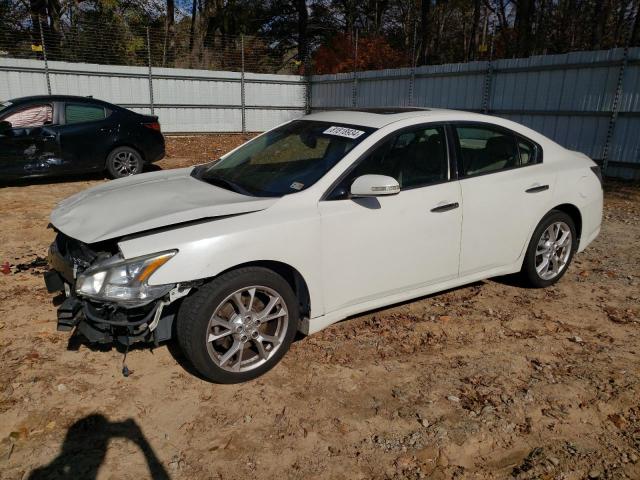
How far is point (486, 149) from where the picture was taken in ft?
14.0

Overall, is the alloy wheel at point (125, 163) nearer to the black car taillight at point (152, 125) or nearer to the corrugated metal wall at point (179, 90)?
the black car taillight at point (152, 125)

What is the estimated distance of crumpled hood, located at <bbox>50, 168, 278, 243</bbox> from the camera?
10.0 ft

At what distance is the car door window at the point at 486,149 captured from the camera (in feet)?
13.3

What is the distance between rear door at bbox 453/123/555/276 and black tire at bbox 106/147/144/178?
23.2 ft

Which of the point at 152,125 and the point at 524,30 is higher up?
the point at 524,30

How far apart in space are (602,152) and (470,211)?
8.46 metres

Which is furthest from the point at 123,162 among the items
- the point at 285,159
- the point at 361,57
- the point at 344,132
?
the point at 361,57

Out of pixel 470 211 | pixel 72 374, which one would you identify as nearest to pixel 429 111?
pixel 470 211

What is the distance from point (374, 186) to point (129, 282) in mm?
1589

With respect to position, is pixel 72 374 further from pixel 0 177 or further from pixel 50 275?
pixel 0 177

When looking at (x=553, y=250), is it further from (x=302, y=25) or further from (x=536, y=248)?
(x=302, y=25)

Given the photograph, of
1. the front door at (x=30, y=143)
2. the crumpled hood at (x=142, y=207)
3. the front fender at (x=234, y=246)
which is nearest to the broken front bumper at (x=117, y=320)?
the front fender at (x=234, y=246)

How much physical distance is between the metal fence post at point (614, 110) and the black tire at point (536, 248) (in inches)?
274

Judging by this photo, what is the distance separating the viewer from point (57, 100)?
876 cm
